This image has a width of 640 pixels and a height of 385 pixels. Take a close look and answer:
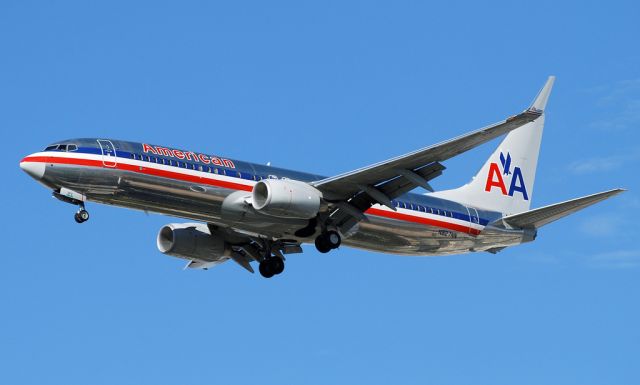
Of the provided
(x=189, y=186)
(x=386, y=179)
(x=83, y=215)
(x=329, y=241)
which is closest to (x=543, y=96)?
(x=386, y=179)

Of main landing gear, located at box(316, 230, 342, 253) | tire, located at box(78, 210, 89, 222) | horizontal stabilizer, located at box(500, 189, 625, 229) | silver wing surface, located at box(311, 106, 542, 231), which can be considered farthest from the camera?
main landing gear, located at box(316, 230, 342, 253)

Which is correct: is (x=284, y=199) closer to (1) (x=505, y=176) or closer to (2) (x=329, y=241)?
(2) (x=329, y=241)

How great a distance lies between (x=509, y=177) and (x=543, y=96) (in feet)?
15.9

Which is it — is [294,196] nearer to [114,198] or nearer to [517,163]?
[114,198]

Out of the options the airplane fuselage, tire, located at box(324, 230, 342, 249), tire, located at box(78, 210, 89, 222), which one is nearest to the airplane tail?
the airplane fuselage

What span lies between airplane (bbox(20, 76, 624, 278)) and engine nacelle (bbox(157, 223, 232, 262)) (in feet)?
0.14

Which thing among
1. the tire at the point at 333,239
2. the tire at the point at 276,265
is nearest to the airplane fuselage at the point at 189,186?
the tire at the point at 333,239

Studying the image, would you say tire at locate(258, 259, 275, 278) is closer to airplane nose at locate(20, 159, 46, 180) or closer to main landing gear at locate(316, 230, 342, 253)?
main landing gear at locate(316, 230, 342, 253)

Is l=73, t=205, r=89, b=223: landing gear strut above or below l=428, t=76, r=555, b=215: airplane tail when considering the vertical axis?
below

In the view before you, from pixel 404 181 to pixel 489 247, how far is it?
781 cm

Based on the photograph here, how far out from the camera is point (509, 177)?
173 ft

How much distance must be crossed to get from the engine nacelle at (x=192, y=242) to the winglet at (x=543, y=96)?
1471 centimetres

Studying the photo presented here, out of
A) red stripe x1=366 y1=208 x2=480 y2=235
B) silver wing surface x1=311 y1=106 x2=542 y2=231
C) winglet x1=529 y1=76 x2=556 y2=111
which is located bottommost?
silver wing surface x1=311 y1=106 x2=542 y2=231

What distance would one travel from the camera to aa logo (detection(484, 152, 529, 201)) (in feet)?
171
